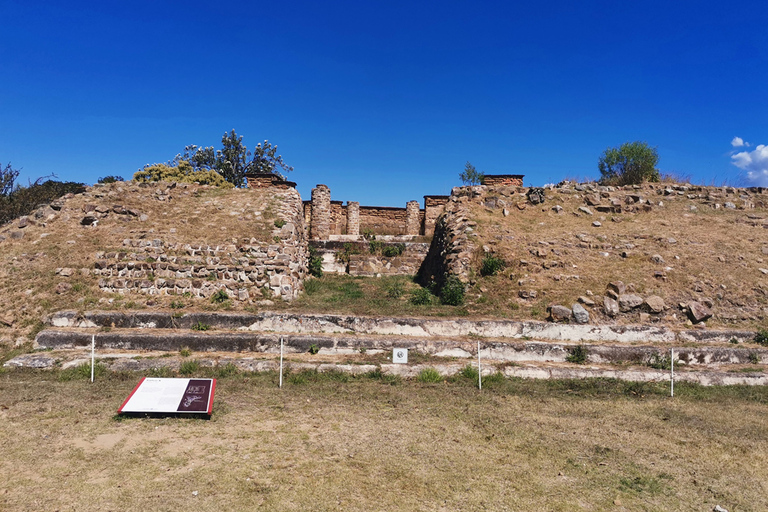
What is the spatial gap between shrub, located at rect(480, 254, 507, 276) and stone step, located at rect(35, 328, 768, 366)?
2.93m

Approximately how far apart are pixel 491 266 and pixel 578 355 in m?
3.46

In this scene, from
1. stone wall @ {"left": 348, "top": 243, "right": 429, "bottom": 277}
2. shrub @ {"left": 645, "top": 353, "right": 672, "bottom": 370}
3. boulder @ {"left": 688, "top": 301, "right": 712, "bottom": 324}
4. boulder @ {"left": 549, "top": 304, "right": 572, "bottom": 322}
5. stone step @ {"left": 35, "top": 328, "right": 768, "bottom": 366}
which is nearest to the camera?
shrub @ {"left": 645, "top": 353, "right": 672, "bottom": 370}

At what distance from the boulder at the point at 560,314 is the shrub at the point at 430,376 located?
361 cm

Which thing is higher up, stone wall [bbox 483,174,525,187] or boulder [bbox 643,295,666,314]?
stone wall [bbox 483,174,525,187]

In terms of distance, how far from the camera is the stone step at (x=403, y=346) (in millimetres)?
8516

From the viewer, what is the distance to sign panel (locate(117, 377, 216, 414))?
562 centimetres

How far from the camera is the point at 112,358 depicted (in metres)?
7.85

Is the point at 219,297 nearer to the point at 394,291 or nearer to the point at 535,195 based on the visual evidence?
the point at 394,291

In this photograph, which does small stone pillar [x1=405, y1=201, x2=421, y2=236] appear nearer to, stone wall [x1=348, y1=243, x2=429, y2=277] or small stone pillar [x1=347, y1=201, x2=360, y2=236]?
small stone pillar [x1=347, y1=201, x2=360, y2=236]

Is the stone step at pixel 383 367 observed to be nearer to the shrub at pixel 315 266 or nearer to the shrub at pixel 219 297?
the shrub at pixel 219 297

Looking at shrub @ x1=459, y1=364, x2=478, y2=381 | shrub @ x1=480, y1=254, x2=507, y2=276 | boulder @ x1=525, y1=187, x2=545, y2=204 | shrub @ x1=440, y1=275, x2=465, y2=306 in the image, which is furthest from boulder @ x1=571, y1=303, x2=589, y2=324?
boulder @ x1=525, y1=187, x2=545, y2=204

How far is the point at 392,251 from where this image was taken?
52.7 feet

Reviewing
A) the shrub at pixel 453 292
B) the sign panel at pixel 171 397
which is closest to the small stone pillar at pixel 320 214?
the shrub at pixel 453 292

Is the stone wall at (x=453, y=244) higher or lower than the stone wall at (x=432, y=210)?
lower
